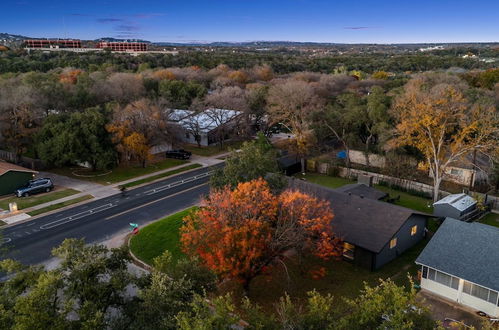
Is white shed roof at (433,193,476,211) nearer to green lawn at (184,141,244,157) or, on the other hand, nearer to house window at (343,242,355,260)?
house window at (343,242,355,260)

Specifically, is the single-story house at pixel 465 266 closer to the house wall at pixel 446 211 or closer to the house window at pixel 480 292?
the house window at pixel 480 292

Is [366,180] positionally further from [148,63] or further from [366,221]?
[148,63]

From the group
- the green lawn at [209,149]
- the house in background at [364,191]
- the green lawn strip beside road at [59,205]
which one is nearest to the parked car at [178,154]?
the green lawn at [209,149]

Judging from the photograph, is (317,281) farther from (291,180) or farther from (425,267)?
(291,180)

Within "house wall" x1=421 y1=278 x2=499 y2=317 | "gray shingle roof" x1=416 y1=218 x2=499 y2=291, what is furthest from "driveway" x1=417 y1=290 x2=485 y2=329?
"gray shingle roof" x1=416 y1=218 x2=499 y2=291

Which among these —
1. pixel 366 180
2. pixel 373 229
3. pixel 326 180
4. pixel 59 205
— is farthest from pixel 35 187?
pixel 366 180

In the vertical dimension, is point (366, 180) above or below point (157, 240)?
above

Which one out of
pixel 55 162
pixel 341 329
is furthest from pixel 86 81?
pixel 341 329
